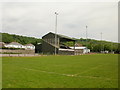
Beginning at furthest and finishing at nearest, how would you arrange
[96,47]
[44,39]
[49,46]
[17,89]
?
[96,47], [44,39], [49,46], [17,89]

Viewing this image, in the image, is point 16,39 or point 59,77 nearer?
point 59,77

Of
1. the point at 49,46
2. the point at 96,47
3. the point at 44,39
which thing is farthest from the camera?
the point at 96,47

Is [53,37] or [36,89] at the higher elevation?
[53,37]

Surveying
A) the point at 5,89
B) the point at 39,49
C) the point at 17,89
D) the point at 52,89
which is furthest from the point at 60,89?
the point at 39,49

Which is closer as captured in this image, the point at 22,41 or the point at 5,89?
the point at 5,89

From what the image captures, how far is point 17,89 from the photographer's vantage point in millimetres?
6734

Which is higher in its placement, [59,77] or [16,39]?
[16,39]

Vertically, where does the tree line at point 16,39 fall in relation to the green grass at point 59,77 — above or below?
above

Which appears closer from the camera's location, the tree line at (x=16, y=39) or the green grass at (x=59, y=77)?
the green grass at (x=59, y=77)

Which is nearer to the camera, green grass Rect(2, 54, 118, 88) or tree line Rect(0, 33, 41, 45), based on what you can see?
green grass Rect(2, 54, 118, 88)

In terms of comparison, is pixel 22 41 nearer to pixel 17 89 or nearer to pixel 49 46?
pixel 49 46

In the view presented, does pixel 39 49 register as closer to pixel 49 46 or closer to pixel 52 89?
pixel 49 46

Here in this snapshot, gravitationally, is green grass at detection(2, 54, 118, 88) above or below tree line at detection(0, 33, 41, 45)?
below

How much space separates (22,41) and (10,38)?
9059 mm
